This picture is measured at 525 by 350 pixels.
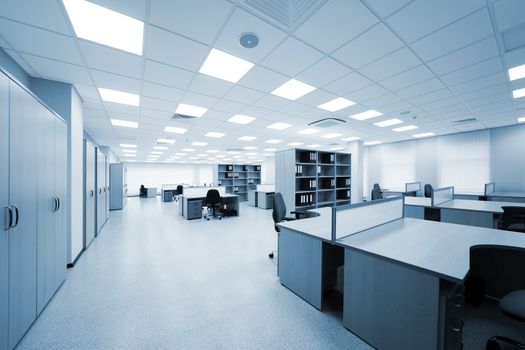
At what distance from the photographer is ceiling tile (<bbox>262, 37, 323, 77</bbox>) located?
2246 mm

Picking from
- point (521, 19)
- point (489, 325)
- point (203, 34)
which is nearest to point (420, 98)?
point (521, 19)

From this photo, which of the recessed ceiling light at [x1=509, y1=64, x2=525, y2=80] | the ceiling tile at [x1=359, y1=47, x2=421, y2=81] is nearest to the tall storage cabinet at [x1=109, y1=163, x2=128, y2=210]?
the ceiling tile at [x1=359, y1=47, x2=421, y2=81]

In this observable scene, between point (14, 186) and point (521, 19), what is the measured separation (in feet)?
15.5

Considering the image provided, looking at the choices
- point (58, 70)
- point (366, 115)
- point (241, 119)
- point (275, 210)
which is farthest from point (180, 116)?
point (366, 115)

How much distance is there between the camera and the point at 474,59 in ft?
8.38

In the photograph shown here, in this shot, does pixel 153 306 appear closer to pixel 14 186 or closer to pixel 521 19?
pixel 14 186

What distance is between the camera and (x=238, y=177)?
33.1ft

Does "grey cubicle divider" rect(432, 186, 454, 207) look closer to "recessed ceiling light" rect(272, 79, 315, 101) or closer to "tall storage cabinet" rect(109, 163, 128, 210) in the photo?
"recessed ceiling light" rect(272, 79, 315, 101)

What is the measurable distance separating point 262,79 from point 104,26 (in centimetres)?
188

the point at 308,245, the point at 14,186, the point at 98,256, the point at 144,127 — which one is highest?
the point at 144,127

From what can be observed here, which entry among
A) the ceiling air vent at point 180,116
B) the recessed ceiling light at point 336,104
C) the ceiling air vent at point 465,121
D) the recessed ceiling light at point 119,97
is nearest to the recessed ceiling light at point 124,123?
the ceiling air vent at point 180,116

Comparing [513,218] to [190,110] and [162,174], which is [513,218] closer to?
[190,110]

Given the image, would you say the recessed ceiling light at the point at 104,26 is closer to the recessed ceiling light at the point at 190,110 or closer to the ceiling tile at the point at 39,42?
the ceiling tile at the point at 39,42

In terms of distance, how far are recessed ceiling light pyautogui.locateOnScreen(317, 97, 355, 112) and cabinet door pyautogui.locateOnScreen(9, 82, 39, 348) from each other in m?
4.17
